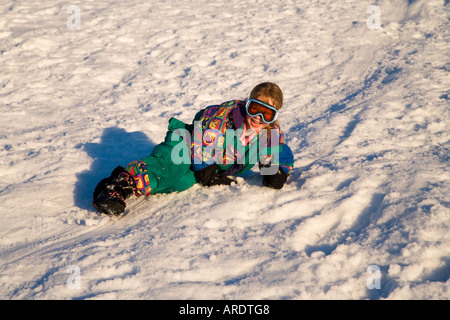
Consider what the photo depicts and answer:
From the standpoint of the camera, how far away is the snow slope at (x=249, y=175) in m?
1.82

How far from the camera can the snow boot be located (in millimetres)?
2244

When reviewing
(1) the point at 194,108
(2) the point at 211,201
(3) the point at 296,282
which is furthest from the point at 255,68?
(3) the point at 296,282

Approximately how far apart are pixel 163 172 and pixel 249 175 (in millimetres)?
722

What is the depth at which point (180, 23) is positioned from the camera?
5750 mm

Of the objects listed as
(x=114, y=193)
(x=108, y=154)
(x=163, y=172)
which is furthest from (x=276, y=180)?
(x=108, y=154)

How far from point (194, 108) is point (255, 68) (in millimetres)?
1175

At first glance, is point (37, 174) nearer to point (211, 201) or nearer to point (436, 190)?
point (211, 201)

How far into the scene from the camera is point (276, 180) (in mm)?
2506

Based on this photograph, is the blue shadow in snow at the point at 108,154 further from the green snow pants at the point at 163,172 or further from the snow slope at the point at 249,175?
the green snow pants at the point at 163,172

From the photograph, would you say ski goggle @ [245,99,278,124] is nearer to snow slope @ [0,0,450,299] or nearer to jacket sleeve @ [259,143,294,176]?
jacket sleeve @ [259,143,294,176]

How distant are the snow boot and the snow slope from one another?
13cm

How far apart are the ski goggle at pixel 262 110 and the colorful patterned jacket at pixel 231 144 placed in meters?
0.15

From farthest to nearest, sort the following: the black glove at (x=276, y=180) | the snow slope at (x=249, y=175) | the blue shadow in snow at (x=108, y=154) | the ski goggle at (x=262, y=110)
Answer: the blue shadow in snow at (x=108, y=154) → the black glove at (x=276, y=180) → the ski goggle at (x=262, y=110) → the snow slope at (x=249, y=175)

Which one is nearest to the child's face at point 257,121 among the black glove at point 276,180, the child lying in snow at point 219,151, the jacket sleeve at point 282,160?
the child lying in snow at point 219,151
